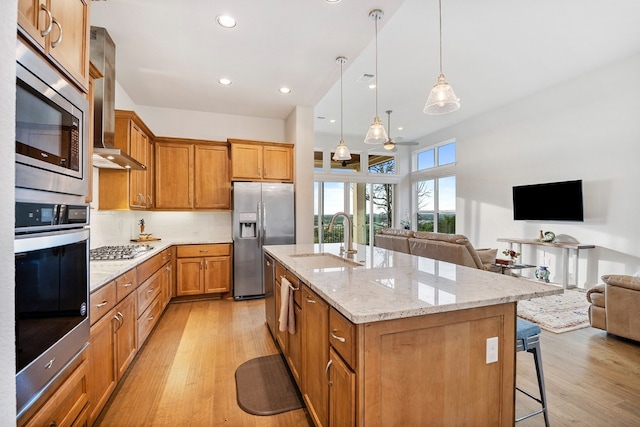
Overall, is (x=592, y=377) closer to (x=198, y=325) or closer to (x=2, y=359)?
(x=2, y=359)

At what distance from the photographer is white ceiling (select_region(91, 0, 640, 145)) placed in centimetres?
250

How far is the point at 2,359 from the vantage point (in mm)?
574

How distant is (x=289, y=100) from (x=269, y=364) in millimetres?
3447

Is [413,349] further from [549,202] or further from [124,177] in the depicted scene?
[549,202]

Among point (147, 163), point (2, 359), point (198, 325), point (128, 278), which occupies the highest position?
point (147, 163)

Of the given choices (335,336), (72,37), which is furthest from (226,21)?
(335,336)

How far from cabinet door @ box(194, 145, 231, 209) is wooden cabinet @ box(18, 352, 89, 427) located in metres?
3.29

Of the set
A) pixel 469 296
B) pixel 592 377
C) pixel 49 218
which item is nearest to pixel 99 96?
pixel 49 218

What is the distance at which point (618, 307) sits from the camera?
2797 millimetres

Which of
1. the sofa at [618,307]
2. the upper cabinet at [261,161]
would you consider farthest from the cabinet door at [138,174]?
the sofa at [618,307]

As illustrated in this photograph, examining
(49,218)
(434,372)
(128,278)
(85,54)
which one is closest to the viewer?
(49,218)

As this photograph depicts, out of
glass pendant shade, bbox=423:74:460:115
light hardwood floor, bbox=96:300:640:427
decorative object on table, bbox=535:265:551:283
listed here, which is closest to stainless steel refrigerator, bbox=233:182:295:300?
light hardwood floor, bbox=96:300:640:427

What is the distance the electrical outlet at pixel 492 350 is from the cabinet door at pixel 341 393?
0.66 m

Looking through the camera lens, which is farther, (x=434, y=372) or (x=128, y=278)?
(x=128, y=278)
